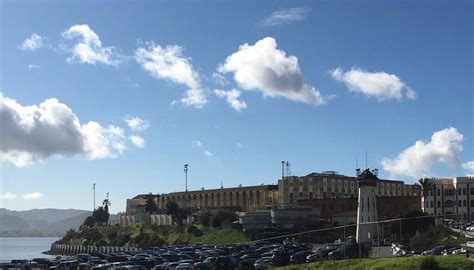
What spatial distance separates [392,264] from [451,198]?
77.6 m

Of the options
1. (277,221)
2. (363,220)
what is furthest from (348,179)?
(363,220)

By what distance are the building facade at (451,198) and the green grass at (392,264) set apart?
69380 millimetres

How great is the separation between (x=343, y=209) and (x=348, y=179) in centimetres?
2919

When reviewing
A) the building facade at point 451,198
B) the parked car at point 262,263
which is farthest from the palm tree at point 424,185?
the parked car at point 262,263

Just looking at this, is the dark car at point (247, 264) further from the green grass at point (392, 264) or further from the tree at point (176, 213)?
the tree at point (176, 213)

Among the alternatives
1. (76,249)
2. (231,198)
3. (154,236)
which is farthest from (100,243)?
(231,198)

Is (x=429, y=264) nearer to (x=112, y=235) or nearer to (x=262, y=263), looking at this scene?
(x=262, y=263)

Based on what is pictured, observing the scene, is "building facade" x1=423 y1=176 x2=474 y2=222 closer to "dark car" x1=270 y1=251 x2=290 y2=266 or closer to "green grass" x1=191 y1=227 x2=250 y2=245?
"green grass" x1=191 y1=227 x2=250 y2=245

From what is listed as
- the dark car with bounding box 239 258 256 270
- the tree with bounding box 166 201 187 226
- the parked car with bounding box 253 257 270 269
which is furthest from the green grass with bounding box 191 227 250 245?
the parked car with bounding box 253 257 270 269

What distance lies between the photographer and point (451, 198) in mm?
127688

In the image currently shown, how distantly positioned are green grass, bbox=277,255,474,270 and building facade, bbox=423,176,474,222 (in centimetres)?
6938

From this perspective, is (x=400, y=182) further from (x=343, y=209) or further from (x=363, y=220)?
(x=363, y=220)

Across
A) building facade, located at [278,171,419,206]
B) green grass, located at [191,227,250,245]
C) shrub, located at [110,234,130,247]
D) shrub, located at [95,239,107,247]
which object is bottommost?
shrub, located at [95,239,107,247]

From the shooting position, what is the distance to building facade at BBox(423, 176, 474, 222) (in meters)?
125
